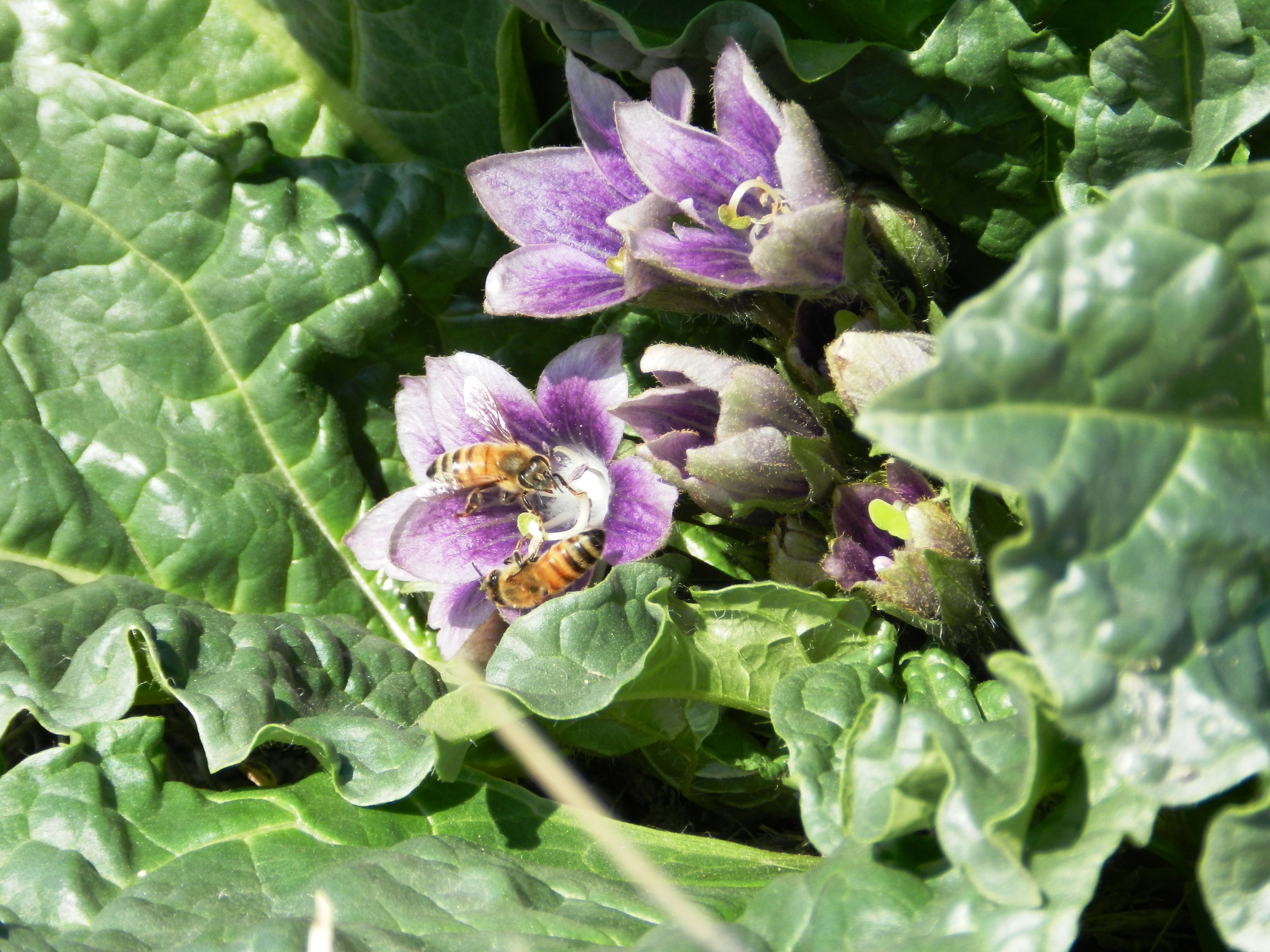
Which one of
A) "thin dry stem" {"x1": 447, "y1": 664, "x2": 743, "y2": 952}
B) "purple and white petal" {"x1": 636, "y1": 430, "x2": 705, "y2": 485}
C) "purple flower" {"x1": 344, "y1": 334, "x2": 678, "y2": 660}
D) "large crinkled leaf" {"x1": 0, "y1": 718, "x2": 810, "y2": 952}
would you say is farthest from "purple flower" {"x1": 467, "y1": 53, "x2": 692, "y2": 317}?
"large crinkled leaf" {"x1": 0, "y1": 718, "x2": 810, "y2": 952}

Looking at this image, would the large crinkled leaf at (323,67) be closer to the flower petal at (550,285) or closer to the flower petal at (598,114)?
the flower petal at (598,114)

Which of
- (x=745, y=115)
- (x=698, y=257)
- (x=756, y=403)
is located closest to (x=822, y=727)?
(x=756, y=403)

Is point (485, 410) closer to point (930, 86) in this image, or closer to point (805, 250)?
point (805, 250)

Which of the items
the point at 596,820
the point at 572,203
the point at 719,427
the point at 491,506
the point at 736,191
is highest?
the point at 736,191

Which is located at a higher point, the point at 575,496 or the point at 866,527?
the point at 866,527

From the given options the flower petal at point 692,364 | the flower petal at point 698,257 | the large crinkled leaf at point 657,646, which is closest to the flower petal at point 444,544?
the large crinkled leaf at point 657,646
